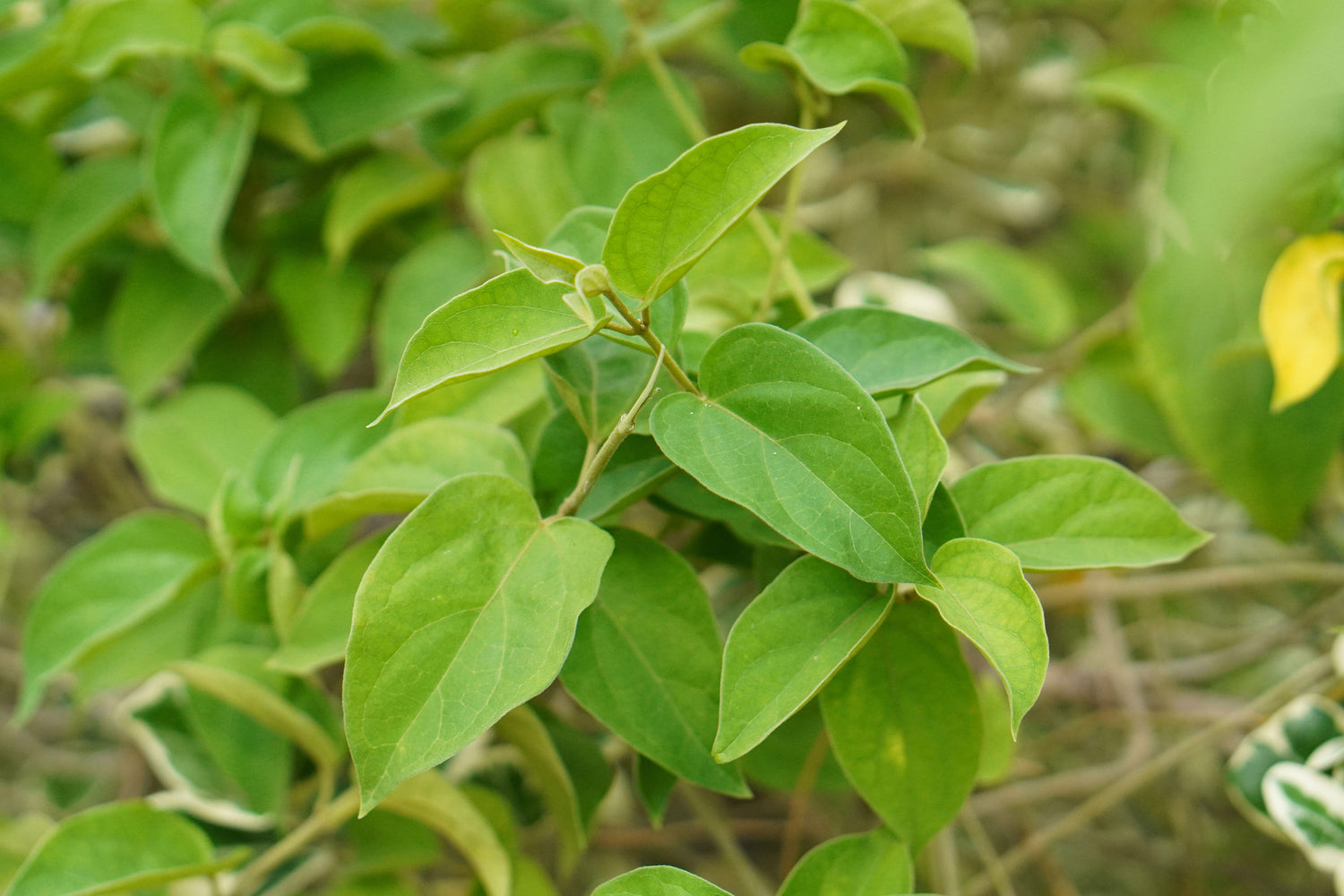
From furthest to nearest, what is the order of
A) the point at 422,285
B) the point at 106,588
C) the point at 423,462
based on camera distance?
the point at 422,285
the point at 106,588
the point at 423,462

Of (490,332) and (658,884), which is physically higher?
(490,332)

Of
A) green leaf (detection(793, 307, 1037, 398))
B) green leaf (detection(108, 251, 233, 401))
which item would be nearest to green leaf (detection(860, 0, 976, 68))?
green leaf (detection(793, 307, 1037, 398))

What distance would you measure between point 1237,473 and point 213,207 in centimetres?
72

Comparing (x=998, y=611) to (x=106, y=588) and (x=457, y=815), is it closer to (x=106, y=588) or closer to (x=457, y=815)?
(x=457, y=815)

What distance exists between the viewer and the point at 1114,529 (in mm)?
392

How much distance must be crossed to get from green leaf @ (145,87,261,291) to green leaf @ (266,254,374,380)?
3.2 inches

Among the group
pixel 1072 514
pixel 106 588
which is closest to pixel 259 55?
pixel 106 588

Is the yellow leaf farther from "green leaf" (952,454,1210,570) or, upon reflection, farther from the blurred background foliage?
"green leaf" (952,454,1210,570)

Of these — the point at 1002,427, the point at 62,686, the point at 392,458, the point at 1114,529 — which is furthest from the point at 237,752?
the point at 1002,427

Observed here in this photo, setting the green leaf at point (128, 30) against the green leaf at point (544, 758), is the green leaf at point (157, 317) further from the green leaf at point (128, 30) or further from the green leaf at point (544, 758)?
the green leaf at point (544, 758)

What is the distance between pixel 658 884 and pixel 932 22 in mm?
443

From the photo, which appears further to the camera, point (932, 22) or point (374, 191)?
point (374, 191)

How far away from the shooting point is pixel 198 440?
636 millimetres

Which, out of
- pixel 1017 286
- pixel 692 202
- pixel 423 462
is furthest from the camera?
pixel 1017 286
